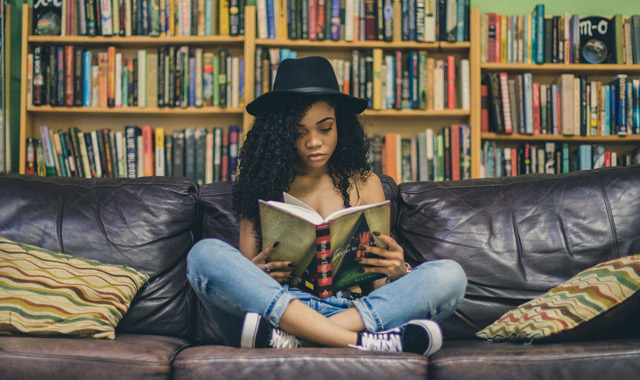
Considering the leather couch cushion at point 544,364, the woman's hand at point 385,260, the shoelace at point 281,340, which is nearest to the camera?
the leather couch cushion at point 544,364

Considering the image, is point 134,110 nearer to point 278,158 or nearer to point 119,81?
point 119,81

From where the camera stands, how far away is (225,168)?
273 centimetres

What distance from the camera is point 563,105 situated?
9.11 feet

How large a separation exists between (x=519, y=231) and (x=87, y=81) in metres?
2.25

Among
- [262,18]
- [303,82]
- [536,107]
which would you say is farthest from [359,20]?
[303,82]

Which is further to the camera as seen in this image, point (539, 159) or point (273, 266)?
point (539, 159)

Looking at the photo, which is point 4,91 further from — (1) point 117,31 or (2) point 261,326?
(2) point 261,326

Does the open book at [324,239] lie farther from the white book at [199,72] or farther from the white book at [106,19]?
the white book at [106,19]

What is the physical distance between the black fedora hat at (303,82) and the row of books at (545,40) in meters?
1.50

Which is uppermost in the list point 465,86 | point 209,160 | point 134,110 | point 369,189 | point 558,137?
point 465,86

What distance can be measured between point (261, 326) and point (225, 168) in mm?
1683

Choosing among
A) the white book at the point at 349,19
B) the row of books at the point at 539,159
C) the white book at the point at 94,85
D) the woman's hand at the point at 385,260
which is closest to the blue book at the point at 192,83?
the white book at the point at 94,85

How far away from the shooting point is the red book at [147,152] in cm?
272

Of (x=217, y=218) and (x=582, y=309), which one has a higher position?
(x=217, y=218)
